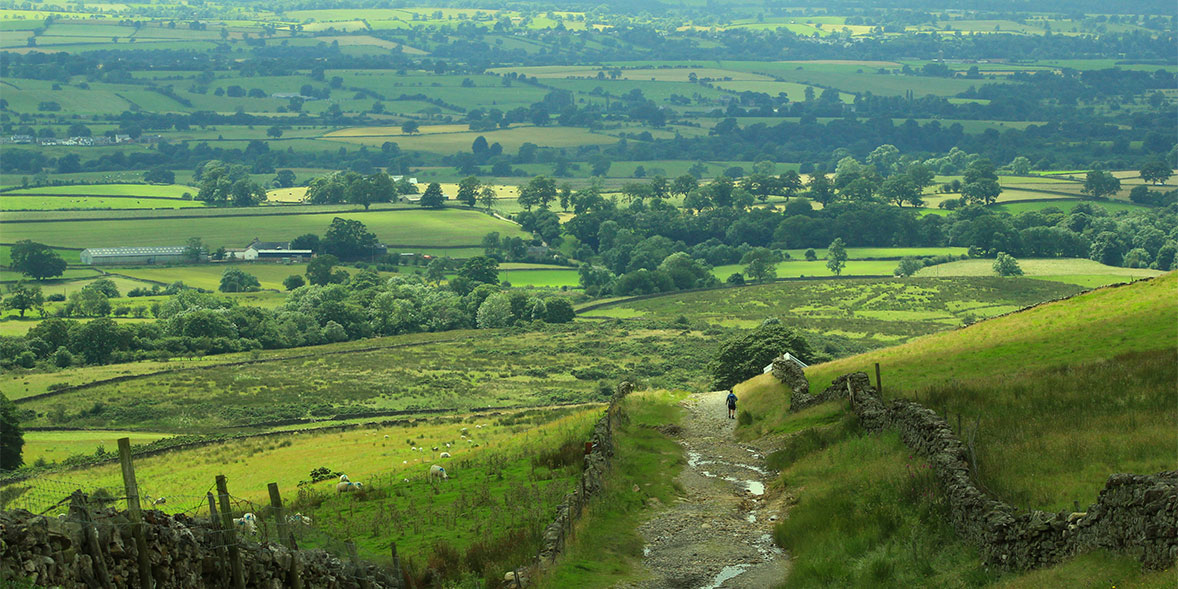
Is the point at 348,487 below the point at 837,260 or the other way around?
the other way around

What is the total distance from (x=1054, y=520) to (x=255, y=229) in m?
166

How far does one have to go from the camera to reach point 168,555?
13688 millimetres

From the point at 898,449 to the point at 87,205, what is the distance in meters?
180

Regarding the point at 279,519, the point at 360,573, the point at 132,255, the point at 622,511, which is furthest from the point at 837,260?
the point at 279,519

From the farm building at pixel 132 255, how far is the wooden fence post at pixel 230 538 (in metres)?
144

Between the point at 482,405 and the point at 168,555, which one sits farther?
the point at 482,405

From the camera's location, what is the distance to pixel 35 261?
14088cm

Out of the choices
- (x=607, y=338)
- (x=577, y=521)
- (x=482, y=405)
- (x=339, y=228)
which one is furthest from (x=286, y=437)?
(x=339, y=228)

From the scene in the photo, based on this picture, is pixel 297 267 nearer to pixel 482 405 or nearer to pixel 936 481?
pixel 482 405

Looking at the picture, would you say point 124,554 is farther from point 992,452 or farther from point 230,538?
point 992,452

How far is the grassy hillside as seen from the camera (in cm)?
1948

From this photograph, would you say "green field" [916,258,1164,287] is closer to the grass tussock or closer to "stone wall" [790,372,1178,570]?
the grass tussock

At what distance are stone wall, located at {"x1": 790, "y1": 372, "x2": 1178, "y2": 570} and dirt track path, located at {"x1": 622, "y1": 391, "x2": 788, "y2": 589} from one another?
3.19 metres

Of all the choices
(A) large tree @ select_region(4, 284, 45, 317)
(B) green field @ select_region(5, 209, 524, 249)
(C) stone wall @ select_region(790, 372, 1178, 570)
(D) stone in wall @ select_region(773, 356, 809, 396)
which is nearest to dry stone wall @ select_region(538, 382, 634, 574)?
(D) stone in wall @ select_region(773, 356, 809, 396)
